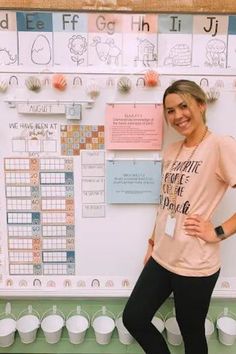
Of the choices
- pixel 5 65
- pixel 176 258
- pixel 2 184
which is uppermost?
pixel 5 65

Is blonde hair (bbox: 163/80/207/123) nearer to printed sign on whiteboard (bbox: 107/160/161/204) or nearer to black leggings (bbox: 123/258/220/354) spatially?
printed sign on whiteboard (bbox: 107/160/161/204)

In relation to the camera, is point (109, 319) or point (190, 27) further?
point (109, 319)

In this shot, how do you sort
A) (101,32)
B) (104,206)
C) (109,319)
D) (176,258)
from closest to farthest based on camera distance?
1. (176,258)
2. (101,32)
3. (104,206)
4. (109,319)

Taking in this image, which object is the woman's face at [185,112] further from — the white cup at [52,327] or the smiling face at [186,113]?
the white cup at [52,327]

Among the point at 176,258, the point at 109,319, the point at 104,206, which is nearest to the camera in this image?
the point at 176,258

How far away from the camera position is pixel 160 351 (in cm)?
129

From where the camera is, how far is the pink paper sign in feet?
4.49

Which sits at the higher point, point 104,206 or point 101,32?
point 101,32

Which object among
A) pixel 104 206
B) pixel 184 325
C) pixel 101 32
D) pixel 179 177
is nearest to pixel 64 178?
pixel 104 206

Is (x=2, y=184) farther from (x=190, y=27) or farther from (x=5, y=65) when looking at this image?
(x=190, y=27)

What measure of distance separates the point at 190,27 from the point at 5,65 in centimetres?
78

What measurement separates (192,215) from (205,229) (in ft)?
0.22

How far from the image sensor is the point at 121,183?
1421mm

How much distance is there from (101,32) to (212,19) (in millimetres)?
458
